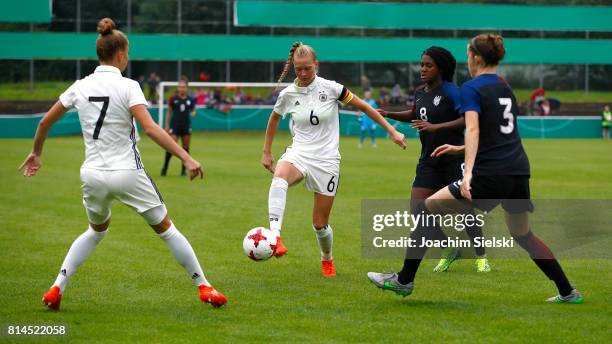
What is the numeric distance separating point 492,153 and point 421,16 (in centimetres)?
4782

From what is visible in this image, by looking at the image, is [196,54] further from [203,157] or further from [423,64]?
[423,64]

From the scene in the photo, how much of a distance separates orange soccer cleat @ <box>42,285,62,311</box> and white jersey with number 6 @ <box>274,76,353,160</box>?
2.98 m

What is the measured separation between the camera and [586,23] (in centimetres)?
5459

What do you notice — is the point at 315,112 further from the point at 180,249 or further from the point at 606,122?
the point at 606,122

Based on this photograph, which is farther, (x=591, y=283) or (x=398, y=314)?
(x=591, y=283)

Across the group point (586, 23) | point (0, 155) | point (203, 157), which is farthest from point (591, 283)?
point (586, 23)

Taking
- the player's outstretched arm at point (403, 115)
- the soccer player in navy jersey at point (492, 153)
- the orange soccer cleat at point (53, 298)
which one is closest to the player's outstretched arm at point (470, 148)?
the soccer player in navy jersey at point (492, 153)

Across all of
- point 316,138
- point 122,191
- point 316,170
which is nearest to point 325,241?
point 316,170

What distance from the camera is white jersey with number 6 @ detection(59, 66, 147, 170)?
276 inches

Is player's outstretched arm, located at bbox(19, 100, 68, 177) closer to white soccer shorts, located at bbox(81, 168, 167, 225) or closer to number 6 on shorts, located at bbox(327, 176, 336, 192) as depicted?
white soccer shorts, located at bbox(81, 168, 167, 225)

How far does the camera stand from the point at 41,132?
720 cm

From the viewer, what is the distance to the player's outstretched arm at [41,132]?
7043 mm

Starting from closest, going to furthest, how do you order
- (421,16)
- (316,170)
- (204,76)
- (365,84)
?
(316,170) → (204,76) → (365,84) → (421,16)

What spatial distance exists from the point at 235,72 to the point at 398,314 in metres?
46.5
